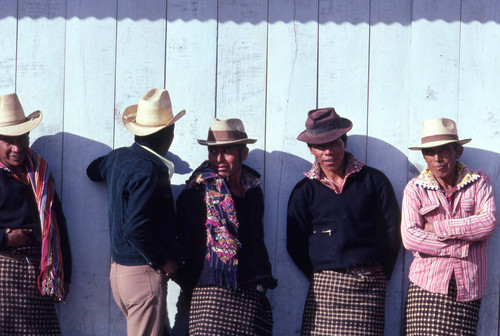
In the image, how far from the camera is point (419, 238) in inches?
211

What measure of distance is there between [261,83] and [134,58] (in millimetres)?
936

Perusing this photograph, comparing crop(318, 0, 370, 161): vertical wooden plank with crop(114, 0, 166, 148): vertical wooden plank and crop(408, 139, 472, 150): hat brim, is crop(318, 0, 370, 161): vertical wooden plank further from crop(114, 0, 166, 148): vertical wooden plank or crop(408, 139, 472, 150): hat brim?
crop(114, 0, 166, 148): vertical wooden plank

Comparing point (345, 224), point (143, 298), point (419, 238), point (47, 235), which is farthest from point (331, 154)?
point (47, 235)

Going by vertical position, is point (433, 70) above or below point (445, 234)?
above

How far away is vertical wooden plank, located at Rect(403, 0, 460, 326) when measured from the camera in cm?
579

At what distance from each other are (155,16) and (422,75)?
6.46 ft

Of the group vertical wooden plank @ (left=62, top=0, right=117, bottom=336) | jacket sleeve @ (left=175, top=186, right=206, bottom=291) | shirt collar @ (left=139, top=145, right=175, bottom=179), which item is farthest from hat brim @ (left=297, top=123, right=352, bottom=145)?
vertical wooden plank @ (left=62, top=0, right=117, bottom=336)

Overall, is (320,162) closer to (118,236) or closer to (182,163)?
(182,163)

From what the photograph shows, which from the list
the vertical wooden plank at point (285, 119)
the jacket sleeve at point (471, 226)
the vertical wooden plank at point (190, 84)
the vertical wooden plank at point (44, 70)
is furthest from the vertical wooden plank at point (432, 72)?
the vertical wooden plank at point (44, 70)

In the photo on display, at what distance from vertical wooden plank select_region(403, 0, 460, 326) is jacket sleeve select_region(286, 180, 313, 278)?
74 cm

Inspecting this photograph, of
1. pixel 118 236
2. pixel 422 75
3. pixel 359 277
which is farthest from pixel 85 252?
pixel 422 75

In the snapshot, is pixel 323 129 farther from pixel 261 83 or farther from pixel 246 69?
pixel 246 69

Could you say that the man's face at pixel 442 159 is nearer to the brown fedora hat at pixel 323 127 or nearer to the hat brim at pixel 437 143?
the hat brim at pixel 437 143

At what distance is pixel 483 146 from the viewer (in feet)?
19.0
